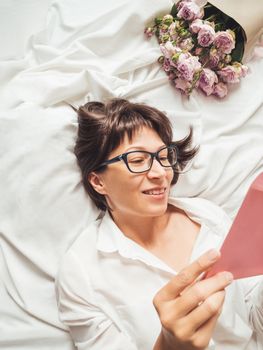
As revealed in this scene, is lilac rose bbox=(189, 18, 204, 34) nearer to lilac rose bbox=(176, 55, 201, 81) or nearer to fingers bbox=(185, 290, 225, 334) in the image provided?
lilac rose bbox=(176, 55, 201, 81)

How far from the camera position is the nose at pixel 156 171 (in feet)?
4.50

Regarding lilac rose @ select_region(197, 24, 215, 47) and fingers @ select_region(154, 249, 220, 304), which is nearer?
fingers @ select_region(154, 249, 220, 304)

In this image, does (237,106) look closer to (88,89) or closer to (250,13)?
(250,13)

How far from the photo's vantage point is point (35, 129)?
161 centimetres

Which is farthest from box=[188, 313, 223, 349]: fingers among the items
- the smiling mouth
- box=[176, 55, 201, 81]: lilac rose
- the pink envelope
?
box=[176, 55, 201, 81]: lilac rose

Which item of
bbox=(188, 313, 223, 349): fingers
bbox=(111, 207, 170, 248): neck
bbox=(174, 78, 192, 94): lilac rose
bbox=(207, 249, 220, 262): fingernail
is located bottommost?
bbox=(111, 207, 170, 248): neck

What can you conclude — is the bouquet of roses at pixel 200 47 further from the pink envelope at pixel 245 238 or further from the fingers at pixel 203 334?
the fingers at pixel 203 334

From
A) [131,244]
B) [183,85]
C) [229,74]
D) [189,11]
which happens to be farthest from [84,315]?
[189,11]

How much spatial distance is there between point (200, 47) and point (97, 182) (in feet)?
2.49

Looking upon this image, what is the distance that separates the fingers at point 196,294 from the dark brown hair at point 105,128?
69 centimetres

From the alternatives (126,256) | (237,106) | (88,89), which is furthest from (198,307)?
(237,106)

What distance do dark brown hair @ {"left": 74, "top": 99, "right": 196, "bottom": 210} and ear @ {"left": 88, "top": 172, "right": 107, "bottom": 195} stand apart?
0.02 metres

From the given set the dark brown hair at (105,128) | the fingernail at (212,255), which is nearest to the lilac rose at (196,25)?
the dark brown hair at (105,128)

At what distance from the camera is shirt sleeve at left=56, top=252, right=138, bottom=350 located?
4.35 feet
